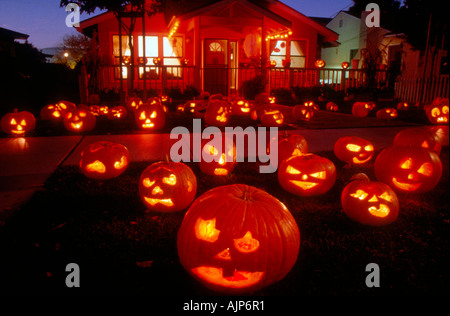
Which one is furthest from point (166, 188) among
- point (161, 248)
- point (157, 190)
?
point (161, 248)

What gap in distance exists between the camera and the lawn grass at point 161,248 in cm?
224

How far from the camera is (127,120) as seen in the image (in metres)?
8.41

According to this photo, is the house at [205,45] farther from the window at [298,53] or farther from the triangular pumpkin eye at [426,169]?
the triangular pumpkin eye at [426,169]

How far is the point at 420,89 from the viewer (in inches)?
514

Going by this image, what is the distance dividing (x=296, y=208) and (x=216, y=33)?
14.3 meters

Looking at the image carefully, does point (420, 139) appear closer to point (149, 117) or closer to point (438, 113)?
point (438, 113)

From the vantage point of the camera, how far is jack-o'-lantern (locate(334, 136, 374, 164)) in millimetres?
4688

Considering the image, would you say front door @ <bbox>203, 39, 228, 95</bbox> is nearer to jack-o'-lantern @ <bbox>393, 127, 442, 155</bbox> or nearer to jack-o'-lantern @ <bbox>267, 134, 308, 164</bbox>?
jack-o'-lantern @ <bbox>267, 134, 308, 164</bbox>

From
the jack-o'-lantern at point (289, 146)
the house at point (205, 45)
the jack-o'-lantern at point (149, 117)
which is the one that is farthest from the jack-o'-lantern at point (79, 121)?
the house at point (205, 45)

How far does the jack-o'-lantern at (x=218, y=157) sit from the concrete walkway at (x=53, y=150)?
1.02 m

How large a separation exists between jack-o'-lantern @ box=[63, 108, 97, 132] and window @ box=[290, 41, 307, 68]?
13365mm
